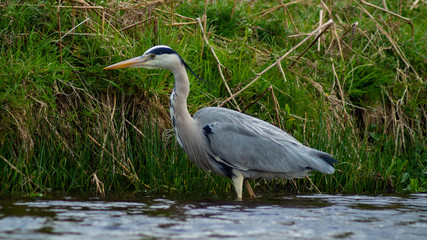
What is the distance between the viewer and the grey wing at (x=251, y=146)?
572 centimetres

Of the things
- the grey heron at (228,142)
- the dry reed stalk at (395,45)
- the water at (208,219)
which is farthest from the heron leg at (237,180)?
the dry reed stalk at (395,45)

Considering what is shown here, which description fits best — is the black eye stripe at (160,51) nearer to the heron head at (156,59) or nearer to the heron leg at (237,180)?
the heron head at (156,59)

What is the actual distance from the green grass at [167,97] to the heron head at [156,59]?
365 millimetres

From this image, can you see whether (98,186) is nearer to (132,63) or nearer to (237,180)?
(132,63)

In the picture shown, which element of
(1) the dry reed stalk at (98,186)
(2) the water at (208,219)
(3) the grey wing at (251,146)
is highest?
(3) the grey wing at (251,146)

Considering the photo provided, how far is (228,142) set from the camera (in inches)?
229

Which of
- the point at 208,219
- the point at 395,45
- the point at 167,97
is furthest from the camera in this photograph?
the point at 395,45

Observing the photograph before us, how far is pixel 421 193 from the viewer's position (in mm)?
6395

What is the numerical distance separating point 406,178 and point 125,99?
3.25 metres

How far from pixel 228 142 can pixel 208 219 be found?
5.44 ft

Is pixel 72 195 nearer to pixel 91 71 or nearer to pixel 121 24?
pixel 91 71

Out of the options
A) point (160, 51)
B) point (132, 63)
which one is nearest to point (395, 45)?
point (160, 51)

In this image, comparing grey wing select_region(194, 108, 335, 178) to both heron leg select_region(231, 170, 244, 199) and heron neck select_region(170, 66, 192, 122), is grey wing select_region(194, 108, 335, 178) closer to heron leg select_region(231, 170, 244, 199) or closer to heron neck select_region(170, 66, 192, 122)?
heron leg select_region(231, 170, 244, 199)

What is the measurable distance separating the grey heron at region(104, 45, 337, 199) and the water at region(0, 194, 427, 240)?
407 mm
